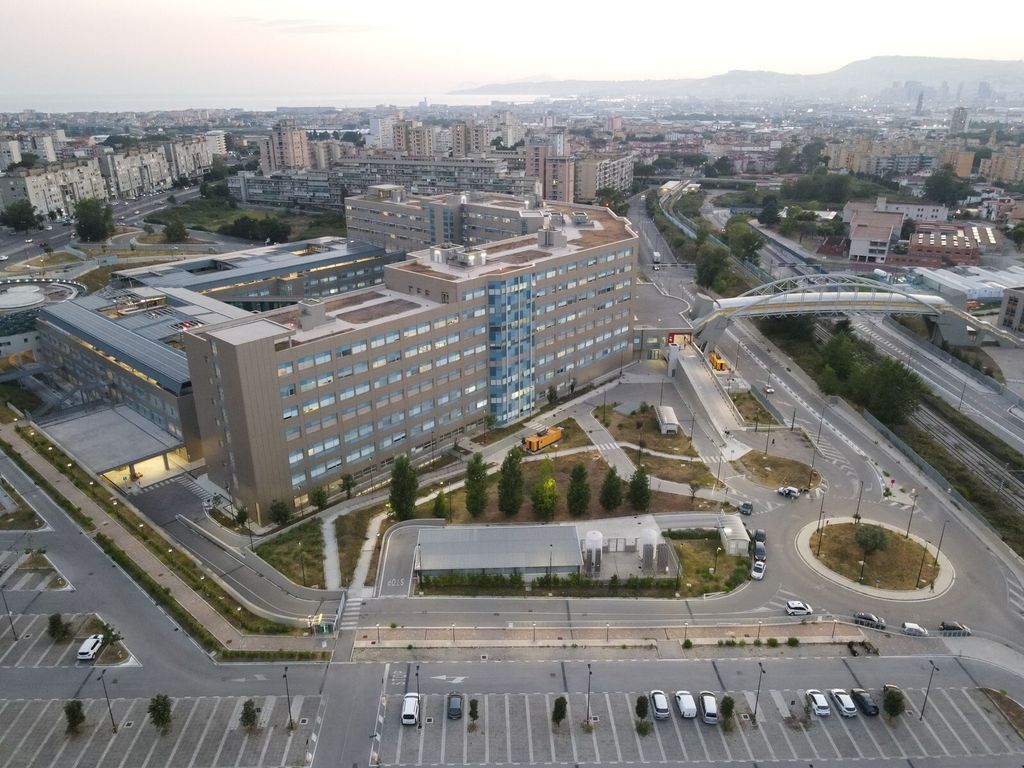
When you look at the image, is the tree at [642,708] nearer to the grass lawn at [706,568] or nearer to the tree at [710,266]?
the grass lawn at [706,568]

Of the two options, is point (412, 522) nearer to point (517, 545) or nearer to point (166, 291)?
point (517, 545)

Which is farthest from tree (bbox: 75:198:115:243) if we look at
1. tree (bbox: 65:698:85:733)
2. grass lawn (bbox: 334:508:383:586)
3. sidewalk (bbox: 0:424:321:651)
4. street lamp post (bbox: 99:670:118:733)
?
tree (bbox: 65:698:85:733)

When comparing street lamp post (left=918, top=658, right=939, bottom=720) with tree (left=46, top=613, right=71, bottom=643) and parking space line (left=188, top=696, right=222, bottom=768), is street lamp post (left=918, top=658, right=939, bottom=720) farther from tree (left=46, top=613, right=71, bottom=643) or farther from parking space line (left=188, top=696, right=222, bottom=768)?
tree (left=46, top=613, right=71, bottom=643)

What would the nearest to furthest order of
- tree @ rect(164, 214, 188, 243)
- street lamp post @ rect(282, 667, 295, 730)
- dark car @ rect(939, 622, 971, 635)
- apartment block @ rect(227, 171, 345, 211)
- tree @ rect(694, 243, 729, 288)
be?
1. street lamp post @ rect(282, 667, 295, 730)
2. dark car @ rect(939, 622, 971, 635)
3. tree @ rect(694, 243, 729, 288)
4. tree @ rect(164, 214, 188, 243)
5. apartment block @ rect(227, 171, 345, 211)

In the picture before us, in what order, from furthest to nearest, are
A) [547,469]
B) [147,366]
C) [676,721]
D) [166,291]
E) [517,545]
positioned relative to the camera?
[166,291] → [147,366] → [547,469] → [517,545] → [676,721]

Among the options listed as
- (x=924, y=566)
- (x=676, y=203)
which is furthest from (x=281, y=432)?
(x=676, y=203)
